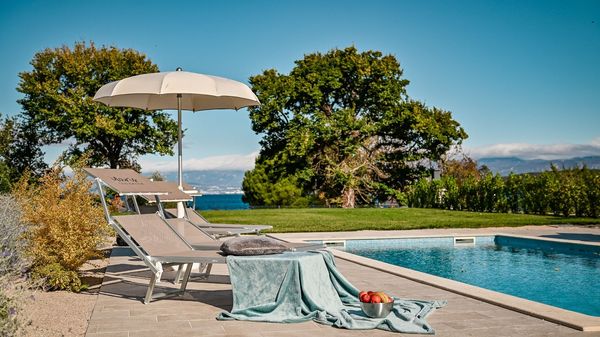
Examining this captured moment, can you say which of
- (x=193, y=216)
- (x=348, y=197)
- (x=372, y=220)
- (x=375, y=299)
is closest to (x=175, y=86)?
(x=193, y=216)

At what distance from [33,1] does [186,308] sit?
1602 cm

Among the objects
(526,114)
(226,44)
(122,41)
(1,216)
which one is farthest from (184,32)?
(526,114)

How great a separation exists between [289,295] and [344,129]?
68.5 feet

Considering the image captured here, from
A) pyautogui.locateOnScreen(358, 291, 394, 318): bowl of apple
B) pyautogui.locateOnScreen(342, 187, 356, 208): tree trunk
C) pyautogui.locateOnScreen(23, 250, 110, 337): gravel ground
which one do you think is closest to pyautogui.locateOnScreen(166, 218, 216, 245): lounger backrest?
pyautogui.locateOnScreen(23, 250, 110, 337): gravel ground

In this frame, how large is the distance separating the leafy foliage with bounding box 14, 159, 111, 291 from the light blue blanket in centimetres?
219

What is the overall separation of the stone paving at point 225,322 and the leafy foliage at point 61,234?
450 mm

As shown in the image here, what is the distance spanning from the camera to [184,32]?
1864 centimetres

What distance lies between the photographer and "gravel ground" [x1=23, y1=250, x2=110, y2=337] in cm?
416

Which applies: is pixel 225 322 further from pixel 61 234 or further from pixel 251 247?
pixel 61 234

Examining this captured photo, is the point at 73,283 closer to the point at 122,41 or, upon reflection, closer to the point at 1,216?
the point at 1,216

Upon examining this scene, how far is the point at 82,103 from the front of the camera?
24.4 m

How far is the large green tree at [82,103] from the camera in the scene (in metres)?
24.4

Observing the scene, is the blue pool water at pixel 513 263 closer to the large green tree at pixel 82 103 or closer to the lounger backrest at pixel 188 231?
the lounger backrest at pixel 188 231

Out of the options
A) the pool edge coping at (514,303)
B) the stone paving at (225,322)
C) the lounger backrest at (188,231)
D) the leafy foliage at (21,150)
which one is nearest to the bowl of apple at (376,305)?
the stone paving at (225,322)
